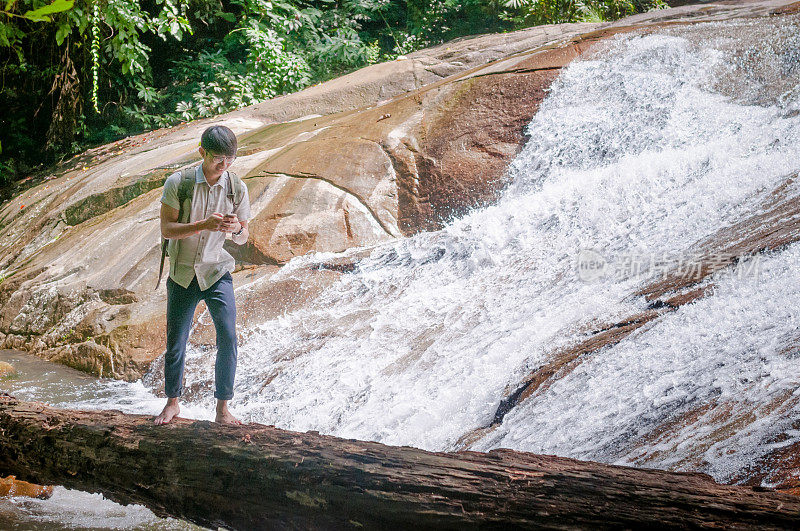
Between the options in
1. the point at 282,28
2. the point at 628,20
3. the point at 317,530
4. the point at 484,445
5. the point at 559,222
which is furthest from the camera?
the point at 282,28

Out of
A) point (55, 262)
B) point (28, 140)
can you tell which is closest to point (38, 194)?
point (55, 262)

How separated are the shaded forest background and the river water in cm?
598

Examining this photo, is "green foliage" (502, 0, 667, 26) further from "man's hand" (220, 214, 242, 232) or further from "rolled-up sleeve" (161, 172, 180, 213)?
"man's hand" (220, 214, 242, 232)

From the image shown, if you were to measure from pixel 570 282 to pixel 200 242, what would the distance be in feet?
10.0

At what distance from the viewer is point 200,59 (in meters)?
14.4

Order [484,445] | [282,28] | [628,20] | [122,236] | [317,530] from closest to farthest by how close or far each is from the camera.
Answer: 1. [317,530]
2. [484,445]
3. [122,236]
4. [628,20]
5. [282,28]

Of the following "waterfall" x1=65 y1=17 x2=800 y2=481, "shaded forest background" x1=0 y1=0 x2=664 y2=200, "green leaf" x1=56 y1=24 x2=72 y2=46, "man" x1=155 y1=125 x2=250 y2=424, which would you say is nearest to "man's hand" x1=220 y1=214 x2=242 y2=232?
"man" x1=155 y1=125 x2=250 y2=424

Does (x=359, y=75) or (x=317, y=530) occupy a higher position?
(x=359, y=75)

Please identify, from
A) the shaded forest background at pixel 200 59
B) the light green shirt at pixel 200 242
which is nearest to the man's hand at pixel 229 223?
the light green shirt at pixel 200 242

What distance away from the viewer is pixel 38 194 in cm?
1078

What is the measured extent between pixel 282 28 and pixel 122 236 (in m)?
7.41

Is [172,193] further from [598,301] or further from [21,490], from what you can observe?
[598,301]

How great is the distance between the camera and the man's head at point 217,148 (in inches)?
130

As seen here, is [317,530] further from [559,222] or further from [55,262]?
[55,262]
